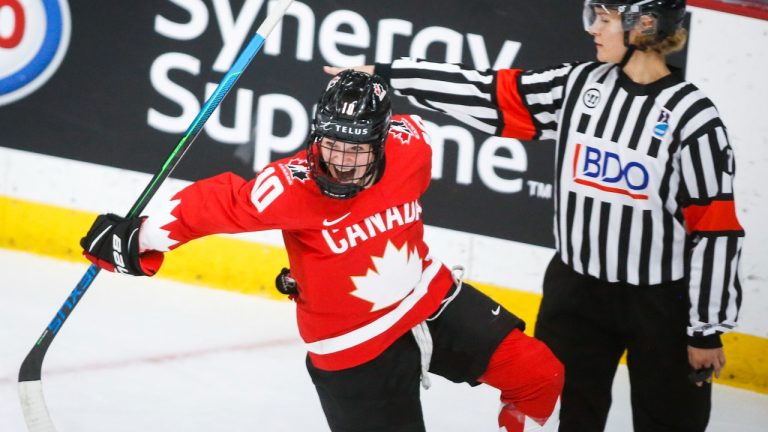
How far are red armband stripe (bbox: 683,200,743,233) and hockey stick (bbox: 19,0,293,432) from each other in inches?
39.9

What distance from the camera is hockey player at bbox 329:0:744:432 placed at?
2.28m

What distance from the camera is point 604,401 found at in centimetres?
262

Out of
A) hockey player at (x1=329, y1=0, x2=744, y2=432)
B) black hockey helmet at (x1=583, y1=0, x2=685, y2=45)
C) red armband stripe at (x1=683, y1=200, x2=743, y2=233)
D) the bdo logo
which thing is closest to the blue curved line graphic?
the bdo logo

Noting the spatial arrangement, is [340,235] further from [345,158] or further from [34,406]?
[34,406]

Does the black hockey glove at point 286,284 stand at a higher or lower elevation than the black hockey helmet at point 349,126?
lower

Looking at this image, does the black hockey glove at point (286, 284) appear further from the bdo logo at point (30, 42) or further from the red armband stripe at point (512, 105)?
the bdo logo at point (30, 42)

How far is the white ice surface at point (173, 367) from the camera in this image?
316 centimetres

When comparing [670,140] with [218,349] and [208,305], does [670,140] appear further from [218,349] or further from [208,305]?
[208,305]

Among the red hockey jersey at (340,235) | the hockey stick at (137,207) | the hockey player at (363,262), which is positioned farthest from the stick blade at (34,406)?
the red hockey jersey at (340,235)

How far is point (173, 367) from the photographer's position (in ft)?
11.3

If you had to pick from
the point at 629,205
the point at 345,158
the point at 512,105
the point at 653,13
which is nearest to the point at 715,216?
the point at 629,205

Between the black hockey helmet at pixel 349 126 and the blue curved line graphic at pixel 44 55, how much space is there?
212 cm

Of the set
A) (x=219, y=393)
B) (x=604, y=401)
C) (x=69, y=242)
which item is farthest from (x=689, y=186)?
(x=69, y=242)

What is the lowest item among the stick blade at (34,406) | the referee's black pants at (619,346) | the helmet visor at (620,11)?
the stick blade at (34,406)
